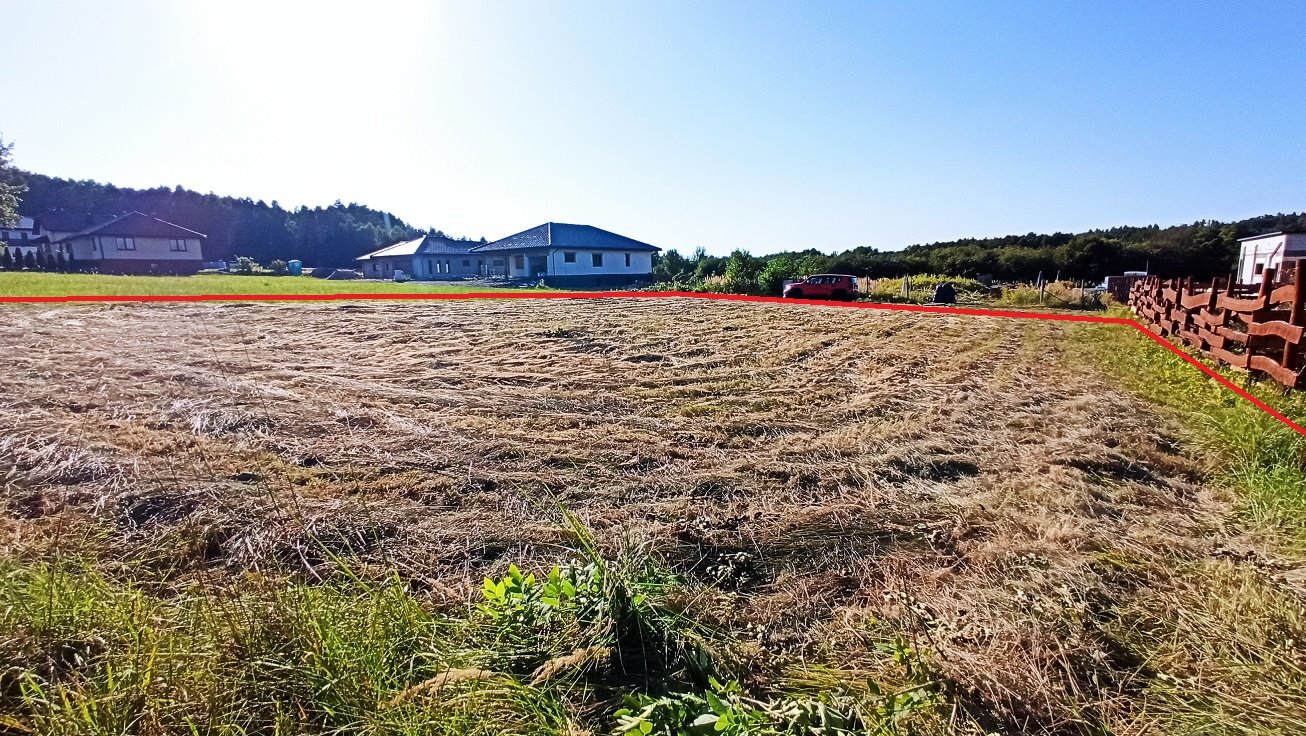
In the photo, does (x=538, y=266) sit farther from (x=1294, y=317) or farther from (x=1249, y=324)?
(x=1294, y=317)

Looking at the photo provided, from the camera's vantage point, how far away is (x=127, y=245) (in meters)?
39.6

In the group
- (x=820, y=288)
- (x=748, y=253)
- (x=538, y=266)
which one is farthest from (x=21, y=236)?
(x=820, y=288)

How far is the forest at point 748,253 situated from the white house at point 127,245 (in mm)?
4047

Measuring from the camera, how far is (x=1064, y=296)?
67.8 ft

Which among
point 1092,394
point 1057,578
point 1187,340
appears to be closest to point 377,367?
point 1057,578

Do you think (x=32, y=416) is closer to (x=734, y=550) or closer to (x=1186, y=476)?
(x=734, y=550)

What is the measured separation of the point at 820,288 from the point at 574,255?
16.2m

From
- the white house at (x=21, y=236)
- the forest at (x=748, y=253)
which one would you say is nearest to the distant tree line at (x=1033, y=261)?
the forest at (x=748, y=253)

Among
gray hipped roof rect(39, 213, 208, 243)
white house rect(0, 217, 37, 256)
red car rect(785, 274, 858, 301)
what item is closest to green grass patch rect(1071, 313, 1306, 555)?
red car rect(785, 274, 858, 301)

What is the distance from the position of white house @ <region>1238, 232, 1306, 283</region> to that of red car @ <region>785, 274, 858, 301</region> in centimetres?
1303

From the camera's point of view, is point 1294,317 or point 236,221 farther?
point 236,221

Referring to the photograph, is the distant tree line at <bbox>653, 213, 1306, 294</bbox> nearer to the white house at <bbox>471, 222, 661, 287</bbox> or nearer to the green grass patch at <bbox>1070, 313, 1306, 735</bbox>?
the white house at <bbox>471, 222, 661, 287</bbox>

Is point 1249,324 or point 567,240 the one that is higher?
point 567,240

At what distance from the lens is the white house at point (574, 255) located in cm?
3102
